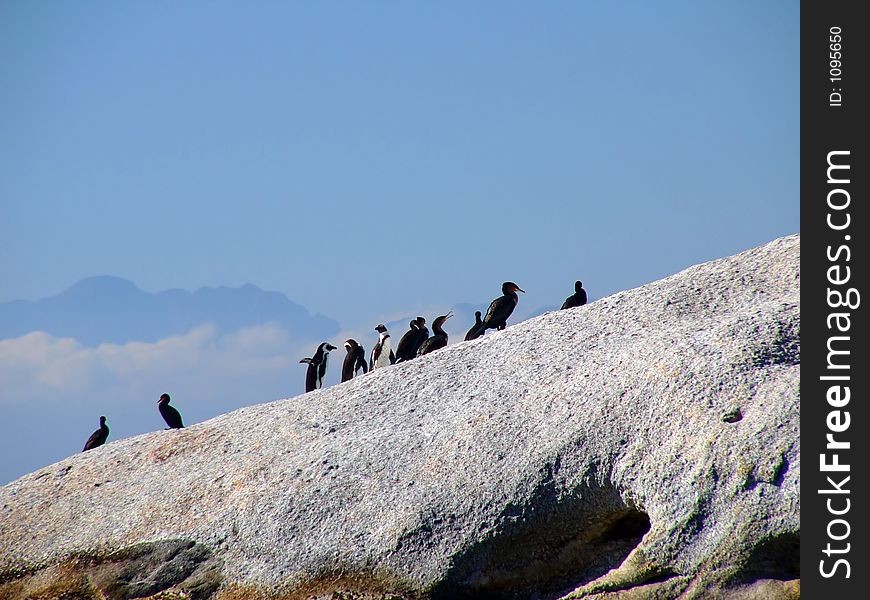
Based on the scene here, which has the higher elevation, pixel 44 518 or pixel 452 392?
pixel 452 392

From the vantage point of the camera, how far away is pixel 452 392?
20.1m

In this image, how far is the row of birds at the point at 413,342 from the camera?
2573 cm

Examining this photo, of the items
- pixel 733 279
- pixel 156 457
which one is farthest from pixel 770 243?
pixel 156 457

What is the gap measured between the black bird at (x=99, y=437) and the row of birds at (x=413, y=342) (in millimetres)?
4634

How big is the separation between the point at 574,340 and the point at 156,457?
7575 millimetres

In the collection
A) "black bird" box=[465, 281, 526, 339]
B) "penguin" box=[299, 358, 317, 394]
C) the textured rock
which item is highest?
"black bird" box=[465, 281, 526, 339]

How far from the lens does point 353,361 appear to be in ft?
94.3

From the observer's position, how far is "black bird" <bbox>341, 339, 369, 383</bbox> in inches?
1125

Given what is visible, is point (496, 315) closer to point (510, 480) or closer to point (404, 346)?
point (404, 346)
